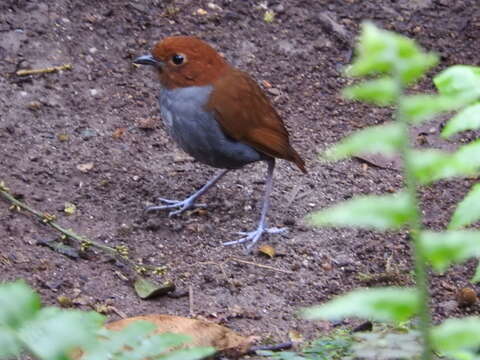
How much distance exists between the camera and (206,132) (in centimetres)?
469

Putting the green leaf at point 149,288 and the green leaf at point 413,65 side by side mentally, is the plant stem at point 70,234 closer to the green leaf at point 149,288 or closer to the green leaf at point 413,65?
the green leaf at point 149,288

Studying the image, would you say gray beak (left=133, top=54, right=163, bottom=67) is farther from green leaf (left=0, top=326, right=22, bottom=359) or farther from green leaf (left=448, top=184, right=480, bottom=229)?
green leaf (left=0, top=326, right=22, bottom=359)

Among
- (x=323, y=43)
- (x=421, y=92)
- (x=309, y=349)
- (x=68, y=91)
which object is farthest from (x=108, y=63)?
(x=309, y=349)

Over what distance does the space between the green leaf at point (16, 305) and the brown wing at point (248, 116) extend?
3.02 metres

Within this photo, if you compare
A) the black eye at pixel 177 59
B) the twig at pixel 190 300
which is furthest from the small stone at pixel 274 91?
the twig at pixel 190 300

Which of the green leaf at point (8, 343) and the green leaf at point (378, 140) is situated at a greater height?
the green leaf at point (378, 140)

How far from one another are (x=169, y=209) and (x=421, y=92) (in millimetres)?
2069

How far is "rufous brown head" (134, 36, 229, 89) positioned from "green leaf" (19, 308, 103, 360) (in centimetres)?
311

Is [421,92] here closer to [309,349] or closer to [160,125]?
[160,125]

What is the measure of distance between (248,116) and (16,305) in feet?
10.3

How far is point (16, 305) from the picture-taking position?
1719mm

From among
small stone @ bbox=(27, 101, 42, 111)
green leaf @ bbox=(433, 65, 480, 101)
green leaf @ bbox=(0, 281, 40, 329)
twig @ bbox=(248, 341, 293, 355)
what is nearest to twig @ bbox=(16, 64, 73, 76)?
small stone @ bbox=(27, 101, 42, 111)

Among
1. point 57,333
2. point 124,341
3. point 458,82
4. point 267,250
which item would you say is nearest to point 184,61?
point 267,250

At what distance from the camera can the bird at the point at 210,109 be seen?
185 inches
